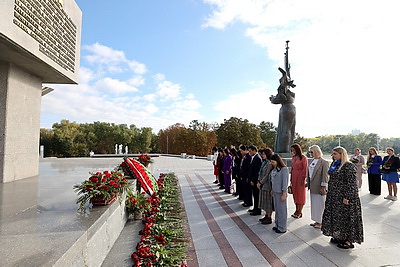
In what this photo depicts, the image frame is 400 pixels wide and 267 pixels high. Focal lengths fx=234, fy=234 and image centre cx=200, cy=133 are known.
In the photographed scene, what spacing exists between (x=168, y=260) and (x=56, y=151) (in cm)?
4312

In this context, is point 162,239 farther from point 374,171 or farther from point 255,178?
point 374,171

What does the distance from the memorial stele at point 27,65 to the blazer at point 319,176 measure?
23.6 ft

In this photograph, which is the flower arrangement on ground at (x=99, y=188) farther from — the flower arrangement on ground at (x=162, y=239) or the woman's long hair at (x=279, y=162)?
the woman's long hair at (x=279, y=162)

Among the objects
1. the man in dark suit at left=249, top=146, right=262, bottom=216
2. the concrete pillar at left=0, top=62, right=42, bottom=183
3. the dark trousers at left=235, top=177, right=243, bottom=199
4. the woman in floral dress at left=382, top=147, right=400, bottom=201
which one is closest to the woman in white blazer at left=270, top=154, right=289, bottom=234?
the man in dark suit at left=249, top=146, right=262, bottom=216

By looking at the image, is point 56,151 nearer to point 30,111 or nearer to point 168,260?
point 30,111

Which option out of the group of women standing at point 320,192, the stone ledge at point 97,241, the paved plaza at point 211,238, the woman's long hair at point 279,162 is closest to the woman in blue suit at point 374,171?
the paved plaza at point 211,238

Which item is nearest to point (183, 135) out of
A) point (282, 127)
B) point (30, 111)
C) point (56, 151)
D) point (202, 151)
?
point (202, 151)

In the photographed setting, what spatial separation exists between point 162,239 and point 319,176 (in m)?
3.31

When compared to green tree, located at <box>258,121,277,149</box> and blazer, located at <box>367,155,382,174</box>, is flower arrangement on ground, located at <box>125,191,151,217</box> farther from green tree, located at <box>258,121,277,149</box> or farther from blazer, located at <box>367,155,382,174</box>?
green tree, located at <box>258,121,277,149</box>

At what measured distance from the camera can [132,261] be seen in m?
3.20

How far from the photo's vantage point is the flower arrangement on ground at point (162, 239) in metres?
3.12

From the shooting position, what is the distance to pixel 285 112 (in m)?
14.0

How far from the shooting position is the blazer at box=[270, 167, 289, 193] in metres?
4.46

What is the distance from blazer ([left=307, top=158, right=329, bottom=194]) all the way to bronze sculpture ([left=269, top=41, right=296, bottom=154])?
973 centimetres
